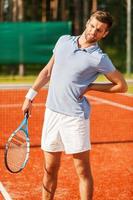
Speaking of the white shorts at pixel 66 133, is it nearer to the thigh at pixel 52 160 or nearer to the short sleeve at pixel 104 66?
the thigh at pixel 52 160

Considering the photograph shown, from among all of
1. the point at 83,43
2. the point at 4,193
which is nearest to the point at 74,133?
the point at 83,43

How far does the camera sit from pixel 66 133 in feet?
11.0

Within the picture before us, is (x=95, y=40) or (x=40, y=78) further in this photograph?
(x=40, y=78)

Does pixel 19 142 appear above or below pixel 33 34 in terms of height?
above

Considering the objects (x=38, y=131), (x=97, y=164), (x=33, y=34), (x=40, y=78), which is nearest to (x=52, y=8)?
(x=33, y=34)

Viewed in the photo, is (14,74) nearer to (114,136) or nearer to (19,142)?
(114,136)

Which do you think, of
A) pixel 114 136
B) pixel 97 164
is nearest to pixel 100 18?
pixel 97 164

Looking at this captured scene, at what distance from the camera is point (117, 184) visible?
4.88 metres

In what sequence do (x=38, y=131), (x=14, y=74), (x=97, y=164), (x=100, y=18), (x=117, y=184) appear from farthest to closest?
(x=14, y=74), (x=38, y=131), (x=97, y=164), (x=117, y=184), (x=100, y=18)

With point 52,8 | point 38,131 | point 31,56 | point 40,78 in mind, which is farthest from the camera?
point 52,8

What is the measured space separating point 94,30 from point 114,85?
1.33ft

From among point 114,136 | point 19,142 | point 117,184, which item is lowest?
point 114,136

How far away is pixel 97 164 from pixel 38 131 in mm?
2320

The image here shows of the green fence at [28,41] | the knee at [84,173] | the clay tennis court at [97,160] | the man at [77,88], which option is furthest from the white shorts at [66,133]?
the green fence at [28,41]
